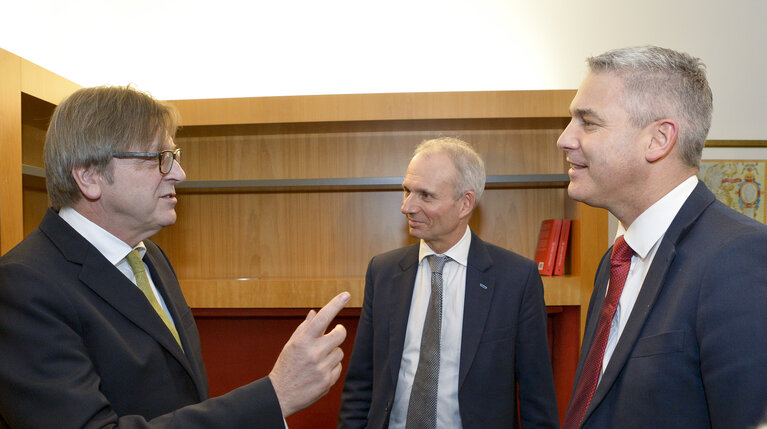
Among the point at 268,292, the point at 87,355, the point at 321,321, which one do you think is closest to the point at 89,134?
the point at 87,355

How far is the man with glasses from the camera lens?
3.98 ft

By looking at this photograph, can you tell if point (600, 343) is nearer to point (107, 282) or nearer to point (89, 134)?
point (107, 282)

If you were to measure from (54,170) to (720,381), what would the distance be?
1607mm

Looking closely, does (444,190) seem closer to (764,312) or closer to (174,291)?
(174,291)

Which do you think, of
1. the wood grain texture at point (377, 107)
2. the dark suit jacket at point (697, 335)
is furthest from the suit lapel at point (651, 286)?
the wood grain texture at point (377, 107)

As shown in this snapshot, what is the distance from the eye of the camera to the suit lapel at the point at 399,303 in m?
2.18

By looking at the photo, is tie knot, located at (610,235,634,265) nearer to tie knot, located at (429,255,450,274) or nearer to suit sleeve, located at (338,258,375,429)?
tie knot, located at (429,255,450,274)

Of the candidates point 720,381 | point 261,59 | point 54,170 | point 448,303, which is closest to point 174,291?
point 54,170

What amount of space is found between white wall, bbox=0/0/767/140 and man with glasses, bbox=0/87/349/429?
2050 millimetres

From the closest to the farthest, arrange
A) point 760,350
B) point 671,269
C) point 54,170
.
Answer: point 760,350 < point 671,269 < point 54,170

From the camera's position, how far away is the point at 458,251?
237 centimetres

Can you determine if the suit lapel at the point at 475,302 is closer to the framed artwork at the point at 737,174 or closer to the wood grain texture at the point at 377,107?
the wood grain texture at the point at 377,107

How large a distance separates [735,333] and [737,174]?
2.89 m

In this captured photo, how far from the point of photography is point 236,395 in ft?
4.38
